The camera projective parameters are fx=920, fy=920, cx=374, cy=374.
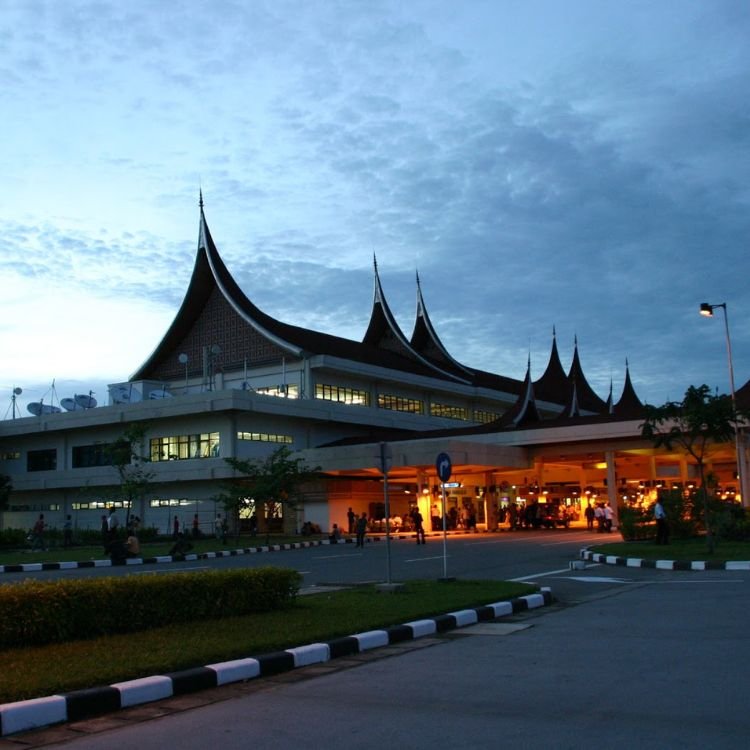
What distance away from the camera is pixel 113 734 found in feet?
18.1

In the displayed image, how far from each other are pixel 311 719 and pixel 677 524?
2186 centimetres

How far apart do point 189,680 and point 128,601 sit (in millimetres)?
2063

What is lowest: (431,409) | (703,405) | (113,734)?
(113,734)

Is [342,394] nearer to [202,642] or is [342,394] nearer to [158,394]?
[158,394]

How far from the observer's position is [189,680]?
664 cm

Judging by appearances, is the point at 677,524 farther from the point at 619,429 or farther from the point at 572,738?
the point at 572,738

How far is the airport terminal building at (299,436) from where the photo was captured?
39.0m

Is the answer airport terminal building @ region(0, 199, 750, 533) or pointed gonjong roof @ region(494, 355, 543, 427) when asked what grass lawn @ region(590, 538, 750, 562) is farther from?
pointed gonjong roof @ region(494, 355, 543, 427)

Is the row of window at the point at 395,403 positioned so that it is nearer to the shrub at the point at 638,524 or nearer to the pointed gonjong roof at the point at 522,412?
the pointed gonjong roof at the point at 522,412

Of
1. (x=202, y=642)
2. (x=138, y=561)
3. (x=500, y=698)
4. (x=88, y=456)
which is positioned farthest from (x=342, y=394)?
(x=500, y=698)

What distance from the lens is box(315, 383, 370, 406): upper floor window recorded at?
153ft

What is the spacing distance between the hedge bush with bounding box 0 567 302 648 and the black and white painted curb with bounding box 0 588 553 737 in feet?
5.44

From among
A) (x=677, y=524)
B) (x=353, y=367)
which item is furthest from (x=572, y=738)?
(x=353, y=367)

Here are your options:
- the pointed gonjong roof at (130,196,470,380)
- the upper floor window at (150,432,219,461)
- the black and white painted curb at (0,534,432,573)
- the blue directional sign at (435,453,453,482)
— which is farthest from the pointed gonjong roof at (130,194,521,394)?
the blue directional sign at (435,453,453,482)
